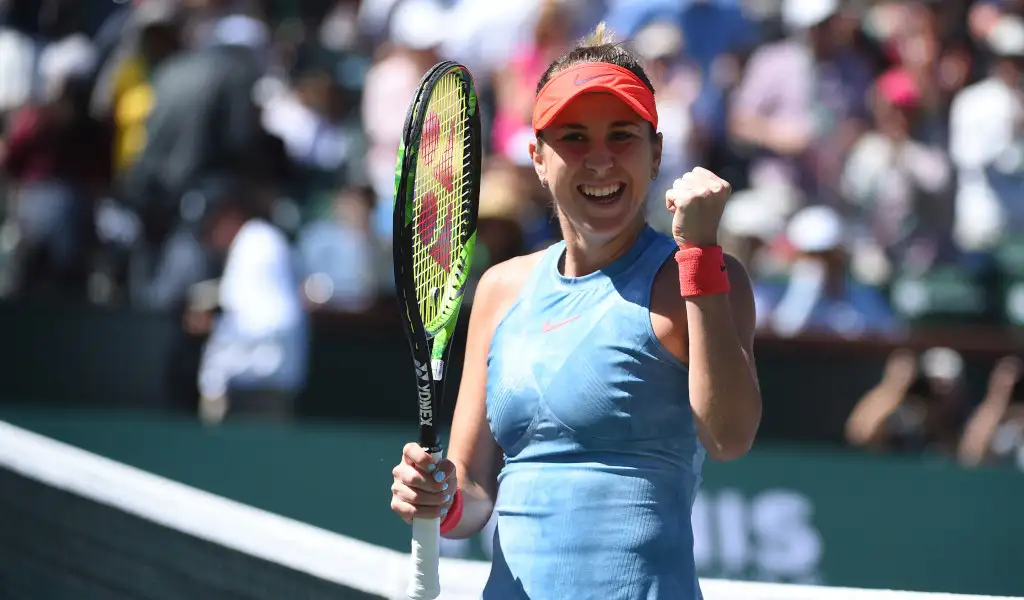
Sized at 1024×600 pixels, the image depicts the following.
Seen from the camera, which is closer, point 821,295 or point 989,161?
point 821,295

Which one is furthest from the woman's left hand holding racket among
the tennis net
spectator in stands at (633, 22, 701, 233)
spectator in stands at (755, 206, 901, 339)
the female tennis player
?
spectator in stands at (633, 22, 701, 233)

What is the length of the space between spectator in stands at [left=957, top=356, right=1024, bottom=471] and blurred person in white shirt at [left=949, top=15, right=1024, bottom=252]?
3.40 ft

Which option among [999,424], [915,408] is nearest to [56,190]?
[915,408]

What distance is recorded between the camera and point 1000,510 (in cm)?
641

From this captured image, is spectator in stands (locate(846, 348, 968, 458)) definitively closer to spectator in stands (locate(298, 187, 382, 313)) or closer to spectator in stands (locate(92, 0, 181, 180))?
spectator in stands (locate(298, 187, 382, 313))

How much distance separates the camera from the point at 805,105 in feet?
30.3

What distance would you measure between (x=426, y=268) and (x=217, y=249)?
19.7 ft

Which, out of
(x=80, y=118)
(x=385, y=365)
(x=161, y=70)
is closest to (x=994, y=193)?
(x=385, y=365)

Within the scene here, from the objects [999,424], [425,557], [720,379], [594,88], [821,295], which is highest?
[594,88]

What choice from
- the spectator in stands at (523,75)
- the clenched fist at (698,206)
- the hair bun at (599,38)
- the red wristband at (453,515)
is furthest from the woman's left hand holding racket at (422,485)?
the spectator in stands at (523,75)

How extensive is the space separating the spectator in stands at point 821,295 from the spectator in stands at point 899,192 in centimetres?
56

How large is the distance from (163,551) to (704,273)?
7.18ft

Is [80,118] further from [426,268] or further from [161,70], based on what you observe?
[426,268]

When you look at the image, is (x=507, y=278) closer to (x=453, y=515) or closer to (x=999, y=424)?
(x=453, y=515)
